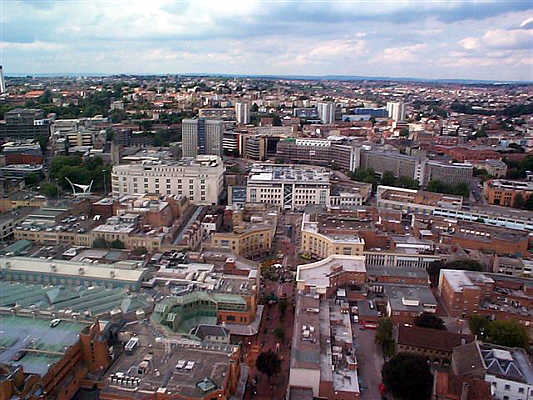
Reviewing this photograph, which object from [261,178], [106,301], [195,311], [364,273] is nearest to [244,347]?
[195,311]

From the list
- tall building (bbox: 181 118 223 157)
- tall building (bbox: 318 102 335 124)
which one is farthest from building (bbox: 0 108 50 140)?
tall building (bbox: 318 102 335 124)

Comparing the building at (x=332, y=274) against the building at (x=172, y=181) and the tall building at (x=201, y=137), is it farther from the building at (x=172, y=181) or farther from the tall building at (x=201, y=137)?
the tall building at (x=201, y=137)

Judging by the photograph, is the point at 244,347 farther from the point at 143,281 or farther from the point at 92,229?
the point at 92,229

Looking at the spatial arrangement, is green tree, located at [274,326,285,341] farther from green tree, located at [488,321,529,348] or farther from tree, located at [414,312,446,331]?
green tree, located at [488,321,529,348]

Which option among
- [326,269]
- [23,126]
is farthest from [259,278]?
[23,126]

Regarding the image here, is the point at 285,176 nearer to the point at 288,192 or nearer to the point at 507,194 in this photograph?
the point at 288,192
